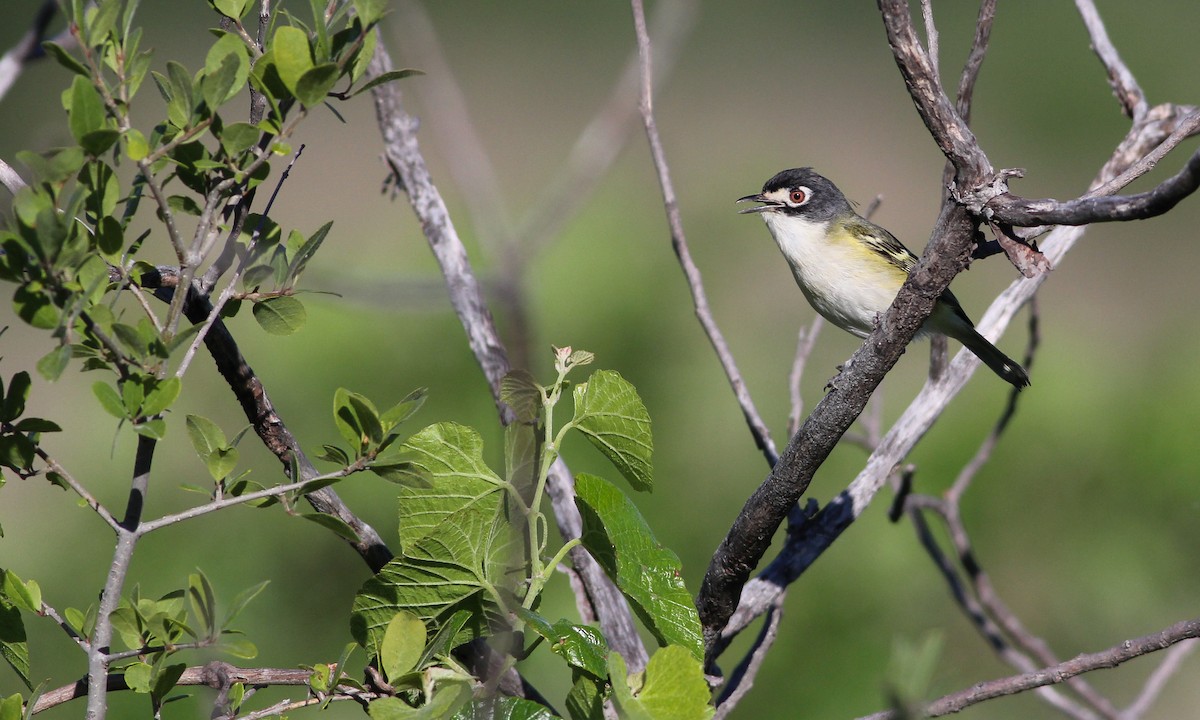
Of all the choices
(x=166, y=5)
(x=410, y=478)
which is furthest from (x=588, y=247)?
(x=166, y=5)

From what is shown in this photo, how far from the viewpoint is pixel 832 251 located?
2861 mm

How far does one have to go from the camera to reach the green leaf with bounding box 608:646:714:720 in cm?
85

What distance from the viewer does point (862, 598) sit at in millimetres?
3332

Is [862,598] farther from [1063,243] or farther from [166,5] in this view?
[166,5]

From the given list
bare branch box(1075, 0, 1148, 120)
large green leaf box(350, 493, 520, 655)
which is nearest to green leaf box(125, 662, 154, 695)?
large green leaf box(350, 493, 520, 655)

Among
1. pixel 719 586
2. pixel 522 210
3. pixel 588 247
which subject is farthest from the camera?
pixel 522 210

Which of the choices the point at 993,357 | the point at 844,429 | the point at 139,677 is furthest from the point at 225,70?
the point at 993,357

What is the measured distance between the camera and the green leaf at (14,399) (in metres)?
0.83

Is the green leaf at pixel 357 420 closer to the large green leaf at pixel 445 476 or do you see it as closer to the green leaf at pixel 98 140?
the large green leaf at pixel 445 476

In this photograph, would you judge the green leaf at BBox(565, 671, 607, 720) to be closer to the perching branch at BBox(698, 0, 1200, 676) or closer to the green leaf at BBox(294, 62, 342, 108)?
the perching branch at BBox(698, 0, 1200, 676)

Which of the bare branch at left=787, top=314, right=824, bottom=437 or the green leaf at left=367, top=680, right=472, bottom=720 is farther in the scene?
the bare branch at left=787, top=314, right=824, bottom=437

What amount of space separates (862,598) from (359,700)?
2667 millimetres

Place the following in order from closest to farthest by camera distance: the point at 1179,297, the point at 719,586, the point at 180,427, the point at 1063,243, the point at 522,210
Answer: the point at 719,586, the point at 1063,243, the point at 180,427, the point at 522,210, the point at 1179,297

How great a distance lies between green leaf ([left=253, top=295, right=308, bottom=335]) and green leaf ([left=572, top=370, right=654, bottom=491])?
0.91 ft
